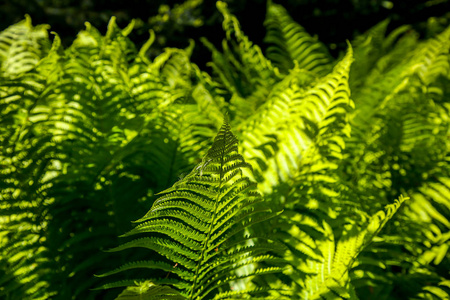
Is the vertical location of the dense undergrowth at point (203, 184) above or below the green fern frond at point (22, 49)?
below

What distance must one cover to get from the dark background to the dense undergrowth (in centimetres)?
156

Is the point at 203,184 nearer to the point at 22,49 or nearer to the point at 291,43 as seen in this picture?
the point at 22,49

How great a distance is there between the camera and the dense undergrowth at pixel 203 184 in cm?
83

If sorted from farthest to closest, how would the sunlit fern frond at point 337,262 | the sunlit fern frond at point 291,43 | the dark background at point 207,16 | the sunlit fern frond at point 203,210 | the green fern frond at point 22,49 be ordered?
1. the dark background at point 207,16
2. the sunlit fern frond at point 291,43
3. the green fern frond at point 22,49
4. the sunlit fern frond at point 337,262
5. the sunlit fern frond at point 203,210

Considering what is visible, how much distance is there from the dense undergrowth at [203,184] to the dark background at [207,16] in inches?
61.3

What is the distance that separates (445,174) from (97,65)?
101 cm

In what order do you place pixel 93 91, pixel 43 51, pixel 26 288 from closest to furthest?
1. pixel 26 288
2. pixel 93 91
3. pixel 43 51

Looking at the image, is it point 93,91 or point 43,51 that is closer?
point 93,91

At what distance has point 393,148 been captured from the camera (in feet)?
3.94

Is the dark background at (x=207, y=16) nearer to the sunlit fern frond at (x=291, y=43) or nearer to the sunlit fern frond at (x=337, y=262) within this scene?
the sunlit fern frond at (x=291, y=43)

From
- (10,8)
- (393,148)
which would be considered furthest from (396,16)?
(10,8)

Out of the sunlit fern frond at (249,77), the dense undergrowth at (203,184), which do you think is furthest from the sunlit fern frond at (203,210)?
the sunlit fern frond at (249,77)

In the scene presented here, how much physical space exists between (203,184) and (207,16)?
2.21 meters

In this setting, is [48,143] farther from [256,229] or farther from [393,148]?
[393,148]
